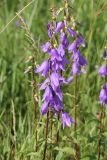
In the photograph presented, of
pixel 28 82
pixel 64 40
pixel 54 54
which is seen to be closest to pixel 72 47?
pixel 64 40

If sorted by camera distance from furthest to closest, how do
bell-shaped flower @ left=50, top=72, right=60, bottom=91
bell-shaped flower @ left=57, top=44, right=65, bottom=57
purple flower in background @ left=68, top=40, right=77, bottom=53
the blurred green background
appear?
the blurred green background
purple flower in background @ left=68, top=40, right=77, bottom=53
bell-shaped flower @ left=57, top=44, right=65, bottom=57
bell-shaped flower @ left=50, top=72, right=60, bottom=91

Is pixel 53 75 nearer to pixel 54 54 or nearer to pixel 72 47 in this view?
pixel 54 54

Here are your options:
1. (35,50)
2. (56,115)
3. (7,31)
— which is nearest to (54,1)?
(7,31)

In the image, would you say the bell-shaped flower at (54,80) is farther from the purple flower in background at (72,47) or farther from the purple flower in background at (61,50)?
the purple flower in background at (72,47)

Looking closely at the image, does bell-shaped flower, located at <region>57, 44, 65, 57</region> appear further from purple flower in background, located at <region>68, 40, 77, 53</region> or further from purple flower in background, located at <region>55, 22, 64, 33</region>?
purple flower in background, located at <region>68, 40, 77, 53</region>

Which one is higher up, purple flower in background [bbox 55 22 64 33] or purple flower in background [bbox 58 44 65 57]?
purple flower in background [bbox 55 22 64 33]

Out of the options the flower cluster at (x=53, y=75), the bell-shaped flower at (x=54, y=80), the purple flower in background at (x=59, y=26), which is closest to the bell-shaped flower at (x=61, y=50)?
the flower cluster at (x=53, y=75)

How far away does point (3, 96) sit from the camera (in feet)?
13.2

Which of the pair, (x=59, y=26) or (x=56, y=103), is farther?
(x=59, y=26)

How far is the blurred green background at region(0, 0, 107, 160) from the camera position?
3.17m

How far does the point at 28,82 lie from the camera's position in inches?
160

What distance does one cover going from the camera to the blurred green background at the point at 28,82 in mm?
3171

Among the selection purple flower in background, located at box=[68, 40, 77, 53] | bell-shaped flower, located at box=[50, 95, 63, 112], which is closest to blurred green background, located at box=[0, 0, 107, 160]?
purple flower in background, located at box=[68, 40, 77, 53]

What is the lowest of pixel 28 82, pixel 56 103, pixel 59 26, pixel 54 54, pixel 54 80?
pixel 56 103
